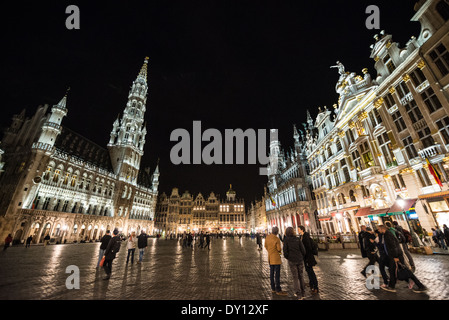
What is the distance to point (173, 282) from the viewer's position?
23.0 ft

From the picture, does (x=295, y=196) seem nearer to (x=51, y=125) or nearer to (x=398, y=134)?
(x=398, y=134)

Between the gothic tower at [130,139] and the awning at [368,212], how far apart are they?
55.2m

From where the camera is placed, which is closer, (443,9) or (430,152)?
(430,152)

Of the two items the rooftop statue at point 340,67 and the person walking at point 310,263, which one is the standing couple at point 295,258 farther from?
the rooftop statue at point 340,67

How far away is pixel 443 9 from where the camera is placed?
50.7 ft

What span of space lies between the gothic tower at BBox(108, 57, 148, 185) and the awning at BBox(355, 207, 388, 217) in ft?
181

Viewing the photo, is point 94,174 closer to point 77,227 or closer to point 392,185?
point 77,227

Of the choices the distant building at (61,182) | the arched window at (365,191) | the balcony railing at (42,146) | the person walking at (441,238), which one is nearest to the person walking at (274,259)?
the person walking at (441,238)

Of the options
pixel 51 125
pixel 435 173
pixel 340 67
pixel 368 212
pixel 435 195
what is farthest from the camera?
pixel 51 125

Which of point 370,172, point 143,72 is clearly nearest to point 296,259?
point 370,172

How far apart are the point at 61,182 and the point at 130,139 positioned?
2427 cm

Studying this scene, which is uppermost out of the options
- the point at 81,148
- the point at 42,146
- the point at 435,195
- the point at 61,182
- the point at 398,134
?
the point at 81,148
